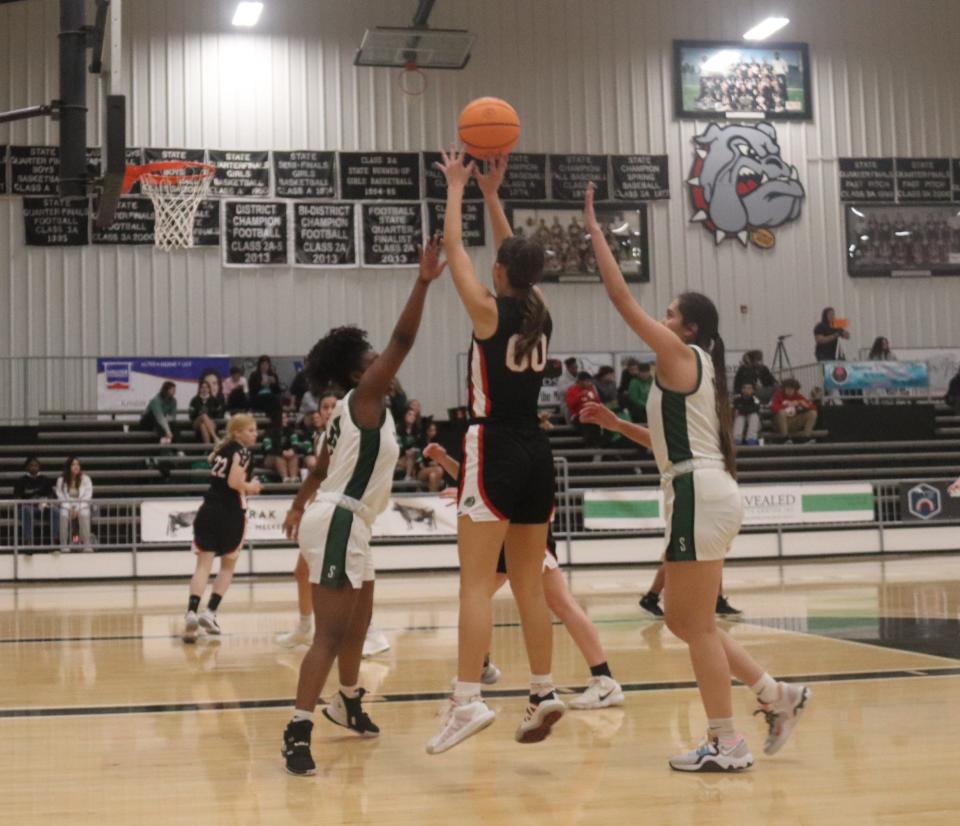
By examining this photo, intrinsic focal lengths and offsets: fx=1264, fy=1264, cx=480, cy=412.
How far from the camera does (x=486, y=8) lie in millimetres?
23328

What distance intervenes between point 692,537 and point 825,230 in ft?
68.1

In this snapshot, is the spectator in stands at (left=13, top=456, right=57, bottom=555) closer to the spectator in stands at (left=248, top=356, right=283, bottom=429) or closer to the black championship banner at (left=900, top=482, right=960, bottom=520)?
the spectator in stands at (left=248, top=356, right=283, bottom=429)

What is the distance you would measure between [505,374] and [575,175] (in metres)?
19.0

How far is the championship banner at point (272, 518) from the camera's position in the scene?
16281 millimetres

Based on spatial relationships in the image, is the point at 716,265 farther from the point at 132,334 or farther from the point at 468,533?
the point at 468,533

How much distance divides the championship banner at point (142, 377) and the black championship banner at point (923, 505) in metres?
11.1

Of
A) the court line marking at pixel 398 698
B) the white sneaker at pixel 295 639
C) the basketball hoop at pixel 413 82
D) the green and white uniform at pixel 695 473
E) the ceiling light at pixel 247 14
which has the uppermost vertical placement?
the ceiling light at pixel 247 14

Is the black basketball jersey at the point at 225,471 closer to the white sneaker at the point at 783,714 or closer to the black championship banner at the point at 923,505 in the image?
the white sneaker at the point at 783,714

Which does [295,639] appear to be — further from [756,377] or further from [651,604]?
[756,377]

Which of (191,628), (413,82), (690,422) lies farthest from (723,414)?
(413,82)

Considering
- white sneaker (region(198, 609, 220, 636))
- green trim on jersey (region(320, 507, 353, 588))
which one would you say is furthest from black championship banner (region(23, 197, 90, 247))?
green trim on jersey (region(320, 507, 353, 588))

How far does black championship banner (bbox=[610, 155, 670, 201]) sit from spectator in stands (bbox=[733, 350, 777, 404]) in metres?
3.59

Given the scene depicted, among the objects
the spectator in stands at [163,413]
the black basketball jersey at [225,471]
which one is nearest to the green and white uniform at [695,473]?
the black basketball jersey at [225,471]

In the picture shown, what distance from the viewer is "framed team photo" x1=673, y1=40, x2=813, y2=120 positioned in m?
23.8
